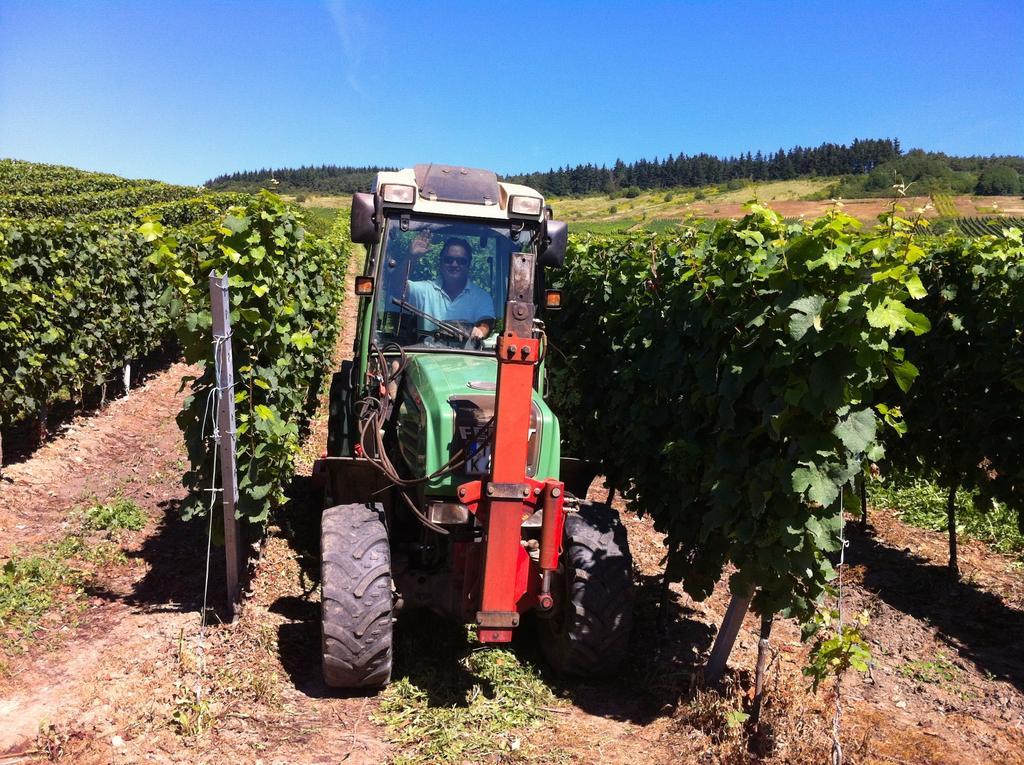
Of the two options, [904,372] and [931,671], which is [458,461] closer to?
→ [904,372]

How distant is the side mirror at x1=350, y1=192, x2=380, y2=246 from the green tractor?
1 centimetres

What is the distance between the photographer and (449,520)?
426cm

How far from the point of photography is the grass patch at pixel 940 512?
8.23 meters

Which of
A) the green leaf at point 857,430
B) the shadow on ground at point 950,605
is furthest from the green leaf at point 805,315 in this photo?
the shadow on ground at point 950,605

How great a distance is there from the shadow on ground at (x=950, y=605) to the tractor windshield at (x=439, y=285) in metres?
3.82

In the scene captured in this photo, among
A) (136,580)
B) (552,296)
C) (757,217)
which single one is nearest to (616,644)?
(552,296)

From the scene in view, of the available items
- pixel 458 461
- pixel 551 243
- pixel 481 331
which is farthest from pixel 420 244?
pixel 458 461

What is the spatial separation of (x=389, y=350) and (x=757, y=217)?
7.87ft

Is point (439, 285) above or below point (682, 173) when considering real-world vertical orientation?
below

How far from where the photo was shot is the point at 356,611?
419cm

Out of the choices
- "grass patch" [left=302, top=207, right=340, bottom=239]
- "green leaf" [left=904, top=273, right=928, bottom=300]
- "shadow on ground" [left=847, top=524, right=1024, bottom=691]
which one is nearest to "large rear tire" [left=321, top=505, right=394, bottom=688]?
"green leaf" [left=904, top=273, right=928, bottom=300]

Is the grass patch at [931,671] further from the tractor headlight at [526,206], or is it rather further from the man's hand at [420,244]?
the man's hand at [420,244]

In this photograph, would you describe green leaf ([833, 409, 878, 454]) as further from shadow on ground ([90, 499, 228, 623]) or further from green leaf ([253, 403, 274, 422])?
shadow on ground ([90, 499, 228, 623])

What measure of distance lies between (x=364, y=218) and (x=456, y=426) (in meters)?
1.61
